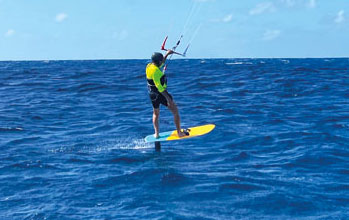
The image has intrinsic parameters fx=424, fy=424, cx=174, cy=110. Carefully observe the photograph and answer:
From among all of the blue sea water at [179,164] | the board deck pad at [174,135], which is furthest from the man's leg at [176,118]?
the blue sea water at [179,164]

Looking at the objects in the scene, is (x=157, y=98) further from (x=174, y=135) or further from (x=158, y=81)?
(x=174, y=135)

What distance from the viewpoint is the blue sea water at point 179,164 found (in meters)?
8.14

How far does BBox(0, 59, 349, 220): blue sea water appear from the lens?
8.14m

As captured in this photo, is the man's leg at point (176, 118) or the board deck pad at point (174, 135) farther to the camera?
the board deck pad at point (174, 135)

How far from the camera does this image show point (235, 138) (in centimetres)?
1459

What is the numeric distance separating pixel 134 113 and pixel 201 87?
12.5m

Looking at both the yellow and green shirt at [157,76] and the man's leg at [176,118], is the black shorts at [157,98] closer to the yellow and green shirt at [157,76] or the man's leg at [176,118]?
the man's leg at [176,118]

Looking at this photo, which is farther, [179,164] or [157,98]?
[157,98]

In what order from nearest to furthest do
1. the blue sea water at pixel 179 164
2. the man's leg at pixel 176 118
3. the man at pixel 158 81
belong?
the blue sea water at pixel 179 164 → the man at pixel 158 81 → the man's leg at pixel 176 118

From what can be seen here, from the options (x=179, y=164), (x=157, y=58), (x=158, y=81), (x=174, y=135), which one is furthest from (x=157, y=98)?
(x=179, y=164)

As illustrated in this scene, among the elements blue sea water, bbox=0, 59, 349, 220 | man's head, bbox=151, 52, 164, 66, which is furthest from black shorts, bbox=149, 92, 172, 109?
blue sea water, bbox=0, 59, 349, 220

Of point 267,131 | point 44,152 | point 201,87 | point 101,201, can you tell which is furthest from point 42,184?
point 201,87

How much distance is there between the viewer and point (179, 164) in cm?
1133

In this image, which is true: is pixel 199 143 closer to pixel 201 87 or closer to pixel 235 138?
Result: pixel 235 138
